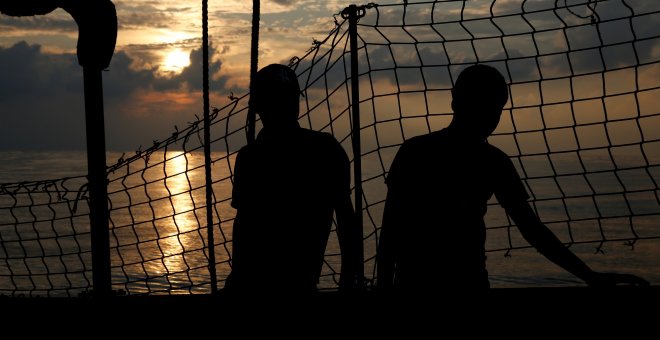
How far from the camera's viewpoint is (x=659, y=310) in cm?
358

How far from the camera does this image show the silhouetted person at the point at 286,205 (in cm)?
291

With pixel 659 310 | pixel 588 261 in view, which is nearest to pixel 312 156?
pixel 659 310

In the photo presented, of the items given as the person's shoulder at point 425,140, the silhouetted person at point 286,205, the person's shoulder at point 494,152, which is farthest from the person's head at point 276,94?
the person's shoulder at point 494,152

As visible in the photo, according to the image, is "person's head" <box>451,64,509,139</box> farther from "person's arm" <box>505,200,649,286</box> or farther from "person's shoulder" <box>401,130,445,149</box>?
"person's arm" <box>505,200,649,286</box>

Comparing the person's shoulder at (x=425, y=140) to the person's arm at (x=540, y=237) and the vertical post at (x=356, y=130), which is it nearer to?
the person's arm at (x=540, y=237)

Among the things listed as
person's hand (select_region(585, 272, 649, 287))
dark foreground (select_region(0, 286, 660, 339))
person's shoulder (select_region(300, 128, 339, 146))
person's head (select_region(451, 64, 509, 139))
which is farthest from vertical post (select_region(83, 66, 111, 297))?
person's hand (select_region(585, 272, 649, 287))

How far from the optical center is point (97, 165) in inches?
132

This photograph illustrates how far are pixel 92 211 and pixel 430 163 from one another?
1421 mm

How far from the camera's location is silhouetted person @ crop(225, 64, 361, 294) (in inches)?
115

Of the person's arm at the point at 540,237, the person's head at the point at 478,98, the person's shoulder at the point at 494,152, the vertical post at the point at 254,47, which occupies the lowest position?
the person's arm at the point at 540,237

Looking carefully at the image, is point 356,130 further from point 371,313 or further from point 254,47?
point 371,313

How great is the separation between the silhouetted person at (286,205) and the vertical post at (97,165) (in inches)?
28.3

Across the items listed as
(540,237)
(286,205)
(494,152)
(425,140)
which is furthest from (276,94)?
(540,237)

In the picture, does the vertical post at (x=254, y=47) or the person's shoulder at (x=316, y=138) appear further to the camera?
the vertical post at (x=254, y=47)
